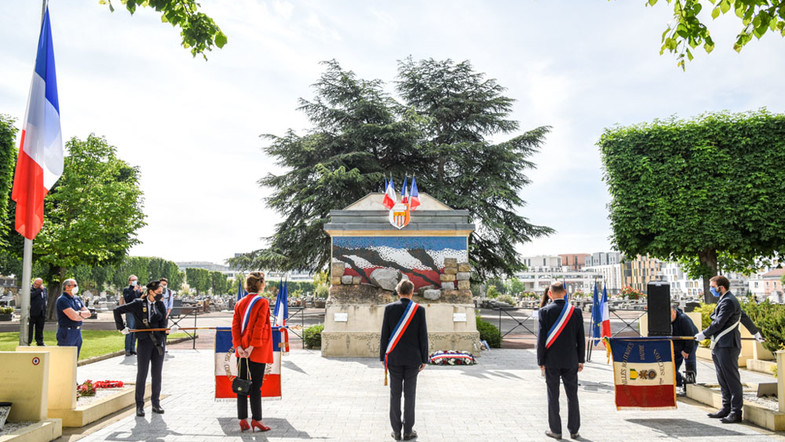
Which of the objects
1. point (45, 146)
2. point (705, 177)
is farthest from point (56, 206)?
point (705, 177)

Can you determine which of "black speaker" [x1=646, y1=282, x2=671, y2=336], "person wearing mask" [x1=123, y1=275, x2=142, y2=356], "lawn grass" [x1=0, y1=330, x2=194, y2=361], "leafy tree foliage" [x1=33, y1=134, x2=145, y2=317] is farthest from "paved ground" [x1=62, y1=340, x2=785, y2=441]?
"leafy tree foliage" [x1=33, y1=134, x2=145, y2=317]

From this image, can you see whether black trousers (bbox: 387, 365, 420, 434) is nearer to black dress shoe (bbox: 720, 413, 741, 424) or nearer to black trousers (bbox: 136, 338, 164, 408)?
black trousers (bbox: 136, 338, 164, 408)

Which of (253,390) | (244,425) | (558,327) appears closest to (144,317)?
(253,390)

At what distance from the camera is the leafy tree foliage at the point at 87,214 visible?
23125mm

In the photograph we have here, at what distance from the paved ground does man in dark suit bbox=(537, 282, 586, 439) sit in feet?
1.37

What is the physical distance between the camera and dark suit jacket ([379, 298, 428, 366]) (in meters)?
6.29

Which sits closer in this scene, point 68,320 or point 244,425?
point 244,425

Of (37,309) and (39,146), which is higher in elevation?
(39,146)

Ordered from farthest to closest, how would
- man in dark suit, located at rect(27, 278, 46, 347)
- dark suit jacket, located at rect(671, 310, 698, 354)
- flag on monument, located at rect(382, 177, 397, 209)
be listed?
flag on monument, located at rect(382, 177, 397, 209) → man in dark suit, located at rect(27, 278, 46, 347) → dark suit jacket, located at rect(671, 310, 698, 354)

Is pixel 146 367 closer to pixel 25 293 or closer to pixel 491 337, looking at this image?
pixel 25 293

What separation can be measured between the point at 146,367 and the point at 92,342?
1040cm

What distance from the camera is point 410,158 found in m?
28.8

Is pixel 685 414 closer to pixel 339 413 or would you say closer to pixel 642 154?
pixel 339 413

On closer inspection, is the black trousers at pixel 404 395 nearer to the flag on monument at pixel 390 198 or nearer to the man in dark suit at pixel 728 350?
the man in dark suit at pixel 728 350
